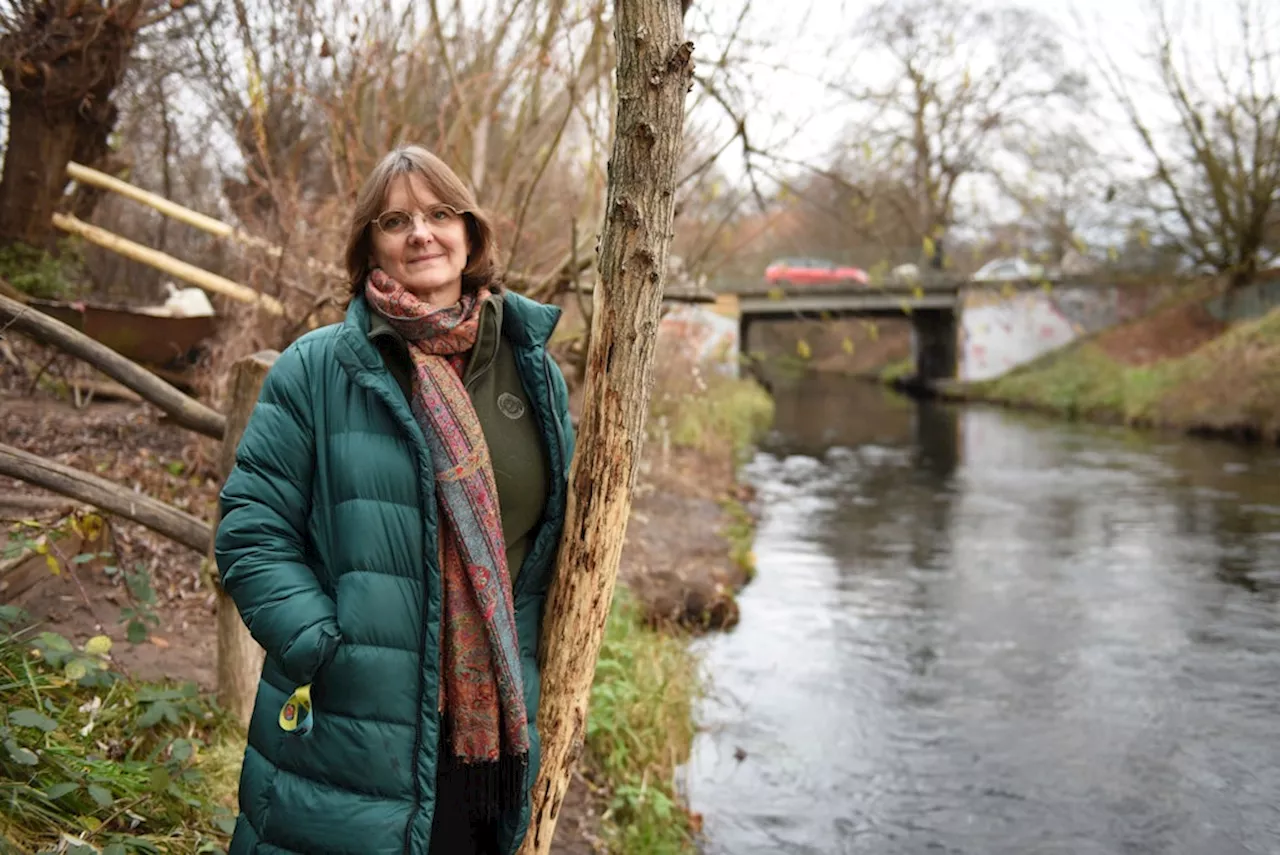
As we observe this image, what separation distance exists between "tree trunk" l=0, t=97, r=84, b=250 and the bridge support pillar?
28.7 m

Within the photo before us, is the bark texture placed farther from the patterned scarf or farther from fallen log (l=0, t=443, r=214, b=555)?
the patterned scarf

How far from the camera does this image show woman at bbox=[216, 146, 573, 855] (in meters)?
2.10

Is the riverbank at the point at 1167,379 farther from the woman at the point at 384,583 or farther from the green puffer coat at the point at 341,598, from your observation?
the green puffer coat at the point at 341,598

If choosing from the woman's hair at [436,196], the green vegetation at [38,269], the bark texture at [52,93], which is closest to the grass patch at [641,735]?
the woman's hair at [436,196]

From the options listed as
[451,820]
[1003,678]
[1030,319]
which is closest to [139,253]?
[1003,678]

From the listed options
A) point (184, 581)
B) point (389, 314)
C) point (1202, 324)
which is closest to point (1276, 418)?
point (1202, 324)

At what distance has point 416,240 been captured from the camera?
7.58 ft

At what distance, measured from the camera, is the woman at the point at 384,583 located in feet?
6.90

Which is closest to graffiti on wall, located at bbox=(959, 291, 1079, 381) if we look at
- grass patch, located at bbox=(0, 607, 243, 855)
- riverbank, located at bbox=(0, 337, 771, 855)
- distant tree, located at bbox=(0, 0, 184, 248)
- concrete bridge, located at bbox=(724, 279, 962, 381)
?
concrete bridge, located at bbox=(724, 279, 962, 381)

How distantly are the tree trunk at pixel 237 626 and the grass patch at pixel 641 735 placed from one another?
5.16 ft

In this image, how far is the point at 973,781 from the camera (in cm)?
561

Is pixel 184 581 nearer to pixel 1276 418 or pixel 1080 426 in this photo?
pixel 1276 418

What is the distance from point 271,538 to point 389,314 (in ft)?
1.59

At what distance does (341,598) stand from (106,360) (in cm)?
181
